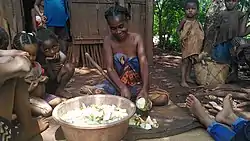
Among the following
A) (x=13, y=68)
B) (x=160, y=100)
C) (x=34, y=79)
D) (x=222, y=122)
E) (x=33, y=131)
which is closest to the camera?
(x=13, y=68)

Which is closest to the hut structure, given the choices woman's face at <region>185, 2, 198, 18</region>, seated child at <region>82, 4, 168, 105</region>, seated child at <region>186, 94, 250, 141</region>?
woman's face at <region>185, 2, 198, 18</region>

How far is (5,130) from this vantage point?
1649 mm

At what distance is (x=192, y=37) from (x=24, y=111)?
269 centimetres

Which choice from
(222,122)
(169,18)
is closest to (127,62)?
(222,122)

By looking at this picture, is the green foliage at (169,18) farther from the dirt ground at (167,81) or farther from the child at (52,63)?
the child at (52,63)

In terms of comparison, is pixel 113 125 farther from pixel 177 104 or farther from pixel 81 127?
pixel 177 104

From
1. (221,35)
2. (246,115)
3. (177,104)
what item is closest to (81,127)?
(177,104)

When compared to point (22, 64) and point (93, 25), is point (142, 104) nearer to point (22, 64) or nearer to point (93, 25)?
point (22, 64)

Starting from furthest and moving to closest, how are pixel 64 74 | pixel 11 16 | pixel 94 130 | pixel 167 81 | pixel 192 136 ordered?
pixel 167 81 < pixel 11 16 < pixel 64 74 < pixel 192 136 < pixel 94 130

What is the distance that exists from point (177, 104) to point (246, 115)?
29.5 inches

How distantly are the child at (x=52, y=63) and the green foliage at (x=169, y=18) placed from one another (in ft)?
13.9

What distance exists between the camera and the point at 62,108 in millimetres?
2275

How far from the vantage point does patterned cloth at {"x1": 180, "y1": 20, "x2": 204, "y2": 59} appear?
13.1 ft

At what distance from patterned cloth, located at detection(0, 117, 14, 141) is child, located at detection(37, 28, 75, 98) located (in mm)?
1270
